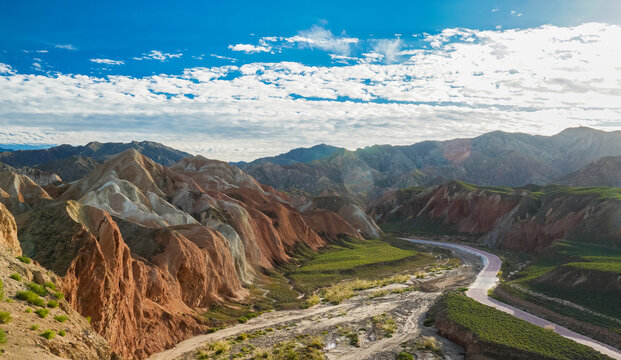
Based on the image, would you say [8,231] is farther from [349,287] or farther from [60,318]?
[349,287]

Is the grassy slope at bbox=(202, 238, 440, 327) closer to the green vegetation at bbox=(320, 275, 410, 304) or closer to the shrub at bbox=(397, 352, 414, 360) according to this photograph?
the green vegetation at bbox=(320, 275, 410, 304)

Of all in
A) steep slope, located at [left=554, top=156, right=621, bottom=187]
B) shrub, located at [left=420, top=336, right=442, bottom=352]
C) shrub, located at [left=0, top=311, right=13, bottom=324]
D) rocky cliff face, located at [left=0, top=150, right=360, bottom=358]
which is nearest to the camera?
shrub, located at [left=0, top=311, right=13, bottom=324]

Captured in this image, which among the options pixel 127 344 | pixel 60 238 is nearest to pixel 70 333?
pixel 60 238


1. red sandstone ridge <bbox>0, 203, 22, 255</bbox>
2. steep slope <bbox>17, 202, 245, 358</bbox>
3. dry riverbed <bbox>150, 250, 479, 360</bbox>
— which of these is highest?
red sandstone ridge <bbox>0, 203, 22, 255</bbox>

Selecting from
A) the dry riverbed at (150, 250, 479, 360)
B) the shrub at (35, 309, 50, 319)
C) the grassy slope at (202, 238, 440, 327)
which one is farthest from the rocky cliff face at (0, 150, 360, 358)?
the shrub at (35, 309, 50, 319)

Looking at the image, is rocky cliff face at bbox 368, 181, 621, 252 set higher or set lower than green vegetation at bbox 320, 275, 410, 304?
higher

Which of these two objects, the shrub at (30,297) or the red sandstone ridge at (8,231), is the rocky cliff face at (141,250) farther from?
the shrub at (30,297)

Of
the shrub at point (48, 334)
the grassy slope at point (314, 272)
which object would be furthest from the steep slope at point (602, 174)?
the shrub at point (48, 334)
